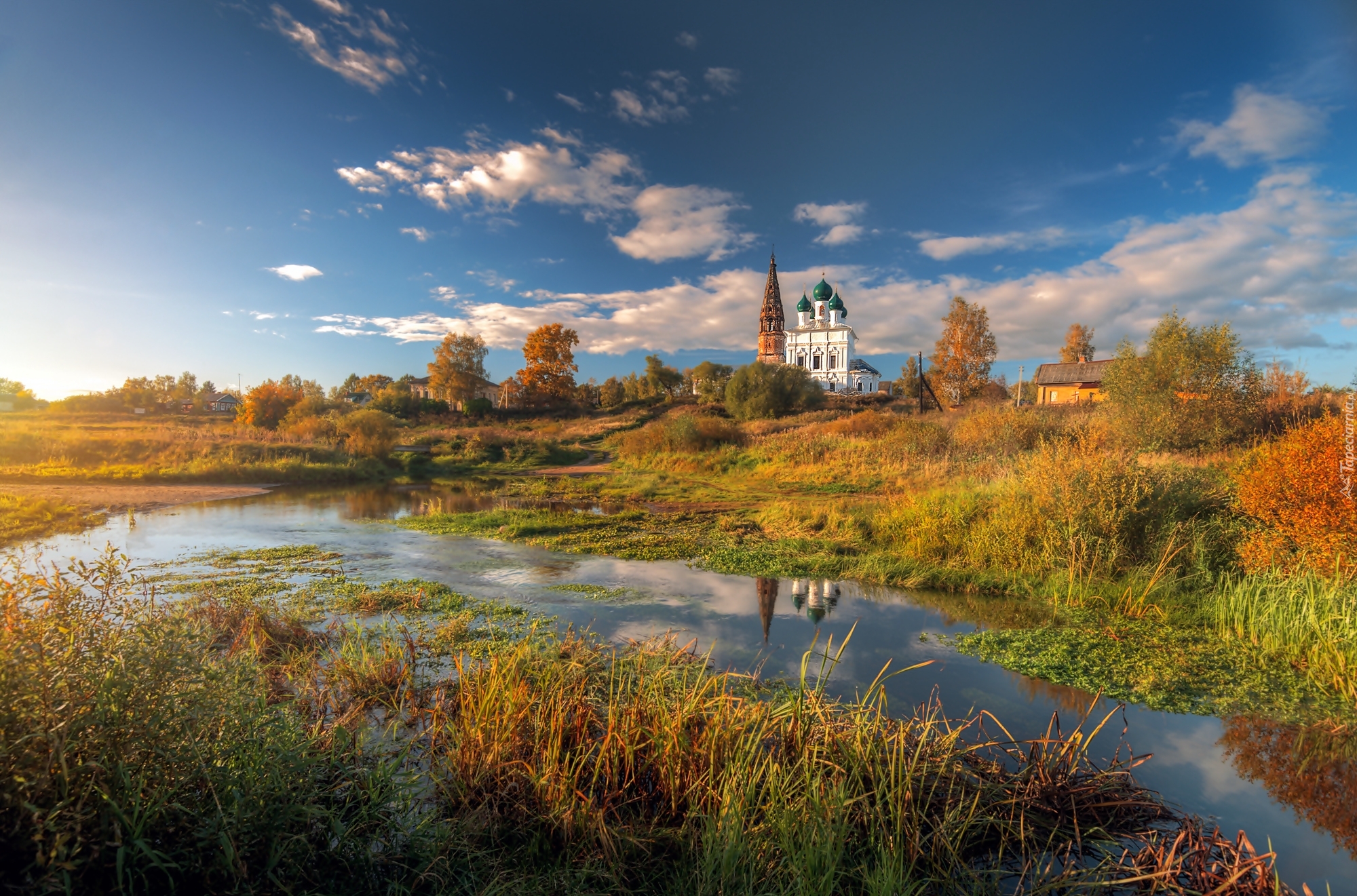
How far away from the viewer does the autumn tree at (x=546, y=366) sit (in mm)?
57781

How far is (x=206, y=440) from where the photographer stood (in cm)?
2583

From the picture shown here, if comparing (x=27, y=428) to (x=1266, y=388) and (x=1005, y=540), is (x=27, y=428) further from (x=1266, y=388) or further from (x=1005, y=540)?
(x=1266, y=388)

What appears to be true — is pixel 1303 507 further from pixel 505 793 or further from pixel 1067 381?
pixel 1067 381

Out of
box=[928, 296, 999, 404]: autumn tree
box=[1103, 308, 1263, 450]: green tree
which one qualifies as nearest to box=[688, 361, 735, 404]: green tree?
box=[928, 296, 999, 404]: autumn tree

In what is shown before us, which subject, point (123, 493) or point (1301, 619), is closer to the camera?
point (1301, 619)

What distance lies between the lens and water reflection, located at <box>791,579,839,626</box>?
8.20m

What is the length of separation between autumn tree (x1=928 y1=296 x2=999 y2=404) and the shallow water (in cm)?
4402

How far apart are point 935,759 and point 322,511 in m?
18.0

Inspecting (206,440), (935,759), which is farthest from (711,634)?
(206,440)

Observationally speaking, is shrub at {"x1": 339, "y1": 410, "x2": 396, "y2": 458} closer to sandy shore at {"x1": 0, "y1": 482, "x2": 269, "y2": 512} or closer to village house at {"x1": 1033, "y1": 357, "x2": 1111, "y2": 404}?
sandy shore at {"x1": 0, "y1": 482, "x2": 269, "y2": 512}

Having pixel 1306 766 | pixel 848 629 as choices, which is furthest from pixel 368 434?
pixel 1306 766

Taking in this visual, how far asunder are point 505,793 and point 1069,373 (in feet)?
197

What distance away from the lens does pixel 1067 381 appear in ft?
167

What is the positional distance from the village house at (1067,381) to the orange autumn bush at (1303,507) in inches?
1797
